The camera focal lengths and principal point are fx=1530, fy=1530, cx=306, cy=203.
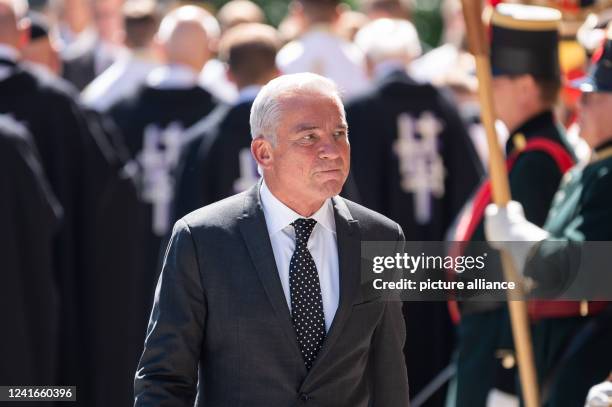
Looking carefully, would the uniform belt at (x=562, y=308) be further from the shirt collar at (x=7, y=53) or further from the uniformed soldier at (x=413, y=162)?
the shirt collar at (x=7, y=53)

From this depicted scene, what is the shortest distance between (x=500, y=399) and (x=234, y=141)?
108 inches

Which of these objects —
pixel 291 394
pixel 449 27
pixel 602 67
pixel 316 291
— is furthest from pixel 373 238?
pixel 449 27

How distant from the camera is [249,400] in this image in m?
4.33

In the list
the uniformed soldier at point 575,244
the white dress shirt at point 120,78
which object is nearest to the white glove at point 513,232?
the uniformed soldier at point 575,244

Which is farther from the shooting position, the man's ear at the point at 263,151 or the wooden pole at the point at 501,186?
the wooden pole at the point at 501,186

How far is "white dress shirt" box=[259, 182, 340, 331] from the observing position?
14.5 feet

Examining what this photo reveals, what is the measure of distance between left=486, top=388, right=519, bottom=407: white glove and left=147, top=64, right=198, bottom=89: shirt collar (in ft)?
12.9

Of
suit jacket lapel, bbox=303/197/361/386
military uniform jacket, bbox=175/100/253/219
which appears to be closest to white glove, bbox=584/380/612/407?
suit jacket lapel, bbox=303/197/361/386

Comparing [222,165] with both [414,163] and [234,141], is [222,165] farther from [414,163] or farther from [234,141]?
[414,163]

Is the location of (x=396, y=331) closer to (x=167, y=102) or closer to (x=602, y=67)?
(x=602, y=67)

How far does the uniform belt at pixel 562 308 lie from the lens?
579cm

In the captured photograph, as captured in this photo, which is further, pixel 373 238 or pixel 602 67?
pixel 602 67

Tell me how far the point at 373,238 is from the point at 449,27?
824 centimetres

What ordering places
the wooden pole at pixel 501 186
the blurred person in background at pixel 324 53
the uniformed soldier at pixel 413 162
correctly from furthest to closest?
the blurred person in background at pixel 324 53 < the uniformed soldier at pixel 413 162 < the wooden pole at pixel 501 186
